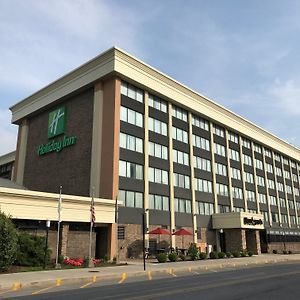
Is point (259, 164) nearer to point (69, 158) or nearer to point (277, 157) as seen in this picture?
point (277, 157)

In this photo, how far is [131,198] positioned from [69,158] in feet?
31.1

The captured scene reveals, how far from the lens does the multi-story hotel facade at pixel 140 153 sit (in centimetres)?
4222

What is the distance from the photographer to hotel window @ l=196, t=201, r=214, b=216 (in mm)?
52903

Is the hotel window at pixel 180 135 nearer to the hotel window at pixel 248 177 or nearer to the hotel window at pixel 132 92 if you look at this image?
the hotel window at pixel 132 92

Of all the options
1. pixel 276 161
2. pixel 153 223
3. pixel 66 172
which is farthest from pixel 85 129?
pixel 276 161

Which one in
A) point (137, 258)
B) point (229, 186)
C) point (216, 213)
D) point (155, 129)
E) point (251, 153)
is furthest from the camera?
point (251, 153)

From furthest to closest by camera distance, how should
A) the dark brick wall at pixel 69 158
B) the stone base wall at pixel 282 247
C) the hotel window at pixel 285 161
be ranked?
the hotel window at pixel 285 161 → the stone base wall at pixel 282 247 → the dark brick wall at pixel 69 158

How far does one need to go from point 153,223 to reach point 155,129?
37.6 feet

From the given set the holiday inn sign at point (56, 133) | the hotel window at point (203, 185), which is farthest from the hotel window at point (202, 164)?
the holiday inn sign at point (56, 133)

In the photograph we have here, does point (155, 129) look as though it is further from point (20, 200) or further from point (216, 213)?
point (20, 200)

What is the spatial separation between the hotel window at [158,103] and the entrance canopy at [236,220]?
16561 mm

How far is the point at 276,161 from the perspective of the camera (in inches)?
3108

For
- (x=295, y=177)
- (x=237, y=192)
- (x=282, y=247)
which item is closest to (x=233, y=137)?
(x=237, y=192)

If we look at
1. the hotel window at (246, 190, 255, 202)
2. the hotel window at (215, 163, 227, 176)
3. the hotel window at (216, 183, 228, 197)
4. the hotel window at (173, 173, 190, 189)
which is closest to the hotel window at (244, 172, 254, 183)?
the hotel window at (246, 190, 255, 202)
